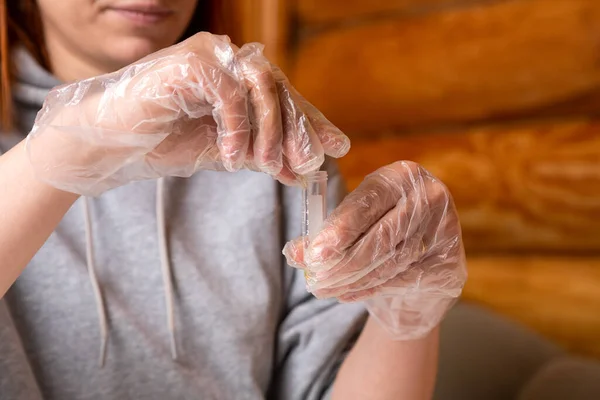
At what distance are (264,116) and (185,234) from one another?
343 mm

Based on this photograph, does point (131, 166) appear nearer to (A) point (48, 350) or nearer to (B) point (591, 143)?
(A) point (48, 350)

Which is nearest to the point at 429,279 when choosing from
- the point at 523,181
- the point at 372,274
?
the point at 372,274

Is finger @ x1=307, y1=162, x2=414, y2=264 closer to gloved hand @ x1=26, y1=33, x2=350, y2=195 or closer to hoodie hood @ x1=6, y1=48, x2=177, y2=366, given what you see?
gloved hand @ x1=26, y1=33, x2=350, y2=195

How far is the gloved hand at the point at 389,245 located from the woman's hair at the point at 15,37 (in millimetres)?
426

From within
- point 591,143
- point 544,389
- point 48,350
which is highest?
point 591,143

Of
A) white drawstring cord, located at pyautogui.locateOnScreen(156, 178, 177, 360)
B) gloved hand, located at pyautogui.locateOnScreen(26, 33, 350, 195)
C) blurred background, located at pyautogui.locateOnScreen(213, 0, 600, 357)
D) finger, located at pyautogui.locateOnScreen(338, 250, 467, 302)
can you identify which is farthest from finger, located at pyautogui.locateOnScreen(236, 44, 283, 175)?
blurred background, located at pyautogui.locateOnScreen(213, 0, 600, 357)

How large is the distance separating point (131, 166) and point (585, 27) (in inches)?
29.3

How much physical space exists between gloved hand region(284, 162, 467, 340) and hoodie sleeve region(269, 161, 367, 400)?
154 millimetres

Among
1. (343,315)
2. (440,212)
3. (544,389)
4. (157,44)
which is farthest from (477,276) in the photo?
(157,44)

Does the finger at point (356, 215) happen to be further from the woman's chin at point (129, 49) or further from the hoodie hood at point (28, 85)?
the hoodie hood at point (28, 85)

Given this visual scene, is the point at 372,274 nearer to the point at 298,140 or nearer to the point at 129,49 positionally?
the point at 298,140

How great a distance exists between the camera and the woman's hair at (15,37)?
75cm

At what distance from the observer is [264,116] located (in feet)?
1.60

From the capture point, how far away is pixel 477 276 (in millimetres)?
1130
